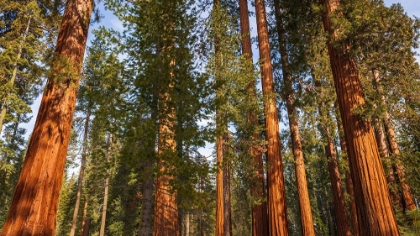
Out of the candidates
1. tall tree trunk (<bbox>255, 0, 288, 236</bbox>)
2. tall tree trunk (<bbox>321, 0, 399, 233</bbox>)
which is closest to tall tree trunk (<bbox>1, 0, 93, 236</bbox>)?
tall tree trunk (<bbox>321, 0, 399, 233</bbox>)

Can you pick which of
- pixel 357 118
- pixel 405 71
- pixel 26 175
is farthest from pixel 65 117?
pixel 405 71

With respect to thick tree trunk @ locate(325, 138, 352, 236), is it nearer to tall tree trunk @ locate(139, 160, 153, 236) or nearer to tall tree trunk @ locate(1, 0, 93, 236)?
tall tree trunk @ locate(139, 160, 153, 236)

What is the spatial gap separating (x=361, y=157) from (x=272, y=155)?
3.41 meters

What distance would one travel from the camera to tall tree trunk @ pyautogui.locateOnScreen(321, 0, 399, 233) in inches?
196

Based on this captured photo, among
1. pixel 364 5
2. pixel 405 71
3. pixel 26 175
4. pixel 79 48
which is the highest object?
pixel 405 71

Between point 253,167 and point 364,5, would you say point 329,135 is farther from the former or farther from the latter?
point 364,5

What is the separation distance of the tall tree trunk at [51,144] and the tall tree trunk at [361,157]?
5506mm

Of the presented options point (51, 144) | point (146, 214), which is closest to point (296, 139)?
point (146, 214)

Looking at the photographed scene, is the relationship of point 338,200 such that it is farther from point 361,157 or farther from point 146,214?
point 146,214

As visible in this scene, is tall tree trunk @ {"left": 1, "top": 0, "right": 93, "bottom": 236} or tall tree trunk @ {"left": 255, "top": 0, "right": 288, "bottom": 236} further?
tall tree trunk @ {"left": 255, "top": 0, "right": 288, "bottom": 236}

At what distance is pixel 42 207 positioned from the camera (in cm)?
387

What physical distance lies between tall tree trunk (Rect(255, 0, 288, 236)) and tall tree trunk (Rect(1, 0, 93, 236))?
5.86 m

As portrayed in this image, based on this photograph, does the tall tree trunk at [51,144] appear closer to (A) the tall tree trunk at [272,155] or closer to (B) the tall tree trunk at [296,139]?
(A) the tall tree trunk at [272,155]

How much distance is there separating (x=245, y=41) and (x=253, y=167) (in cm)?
522
